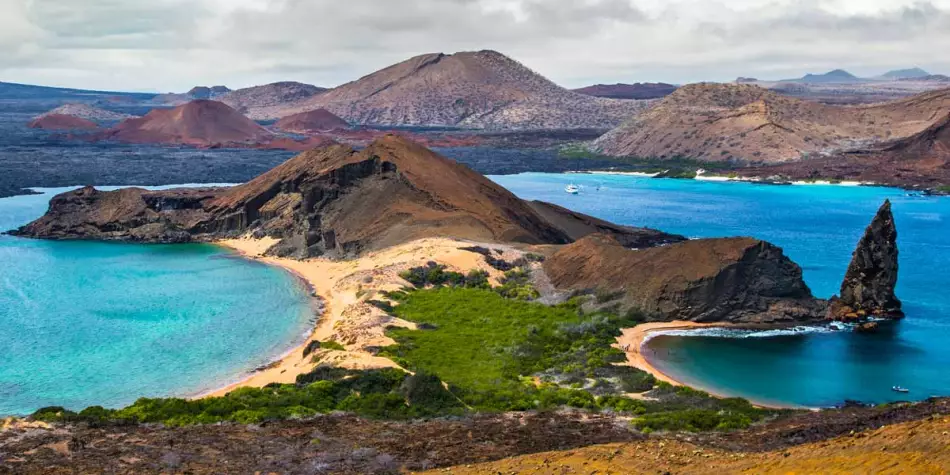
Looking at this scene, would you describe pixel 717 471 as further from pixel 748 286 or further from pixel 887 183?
pixel 887 183

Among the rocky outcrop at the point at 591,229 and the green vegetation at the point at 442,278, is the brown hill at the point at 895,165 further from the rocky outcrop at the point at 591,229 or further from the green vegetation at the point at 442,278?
the green vegetation at the point at 442,278

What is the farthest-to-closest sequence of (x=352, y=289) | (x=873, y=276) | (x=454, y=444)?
1. (x=352, y=289)
2. (x=873, y=276)
3. (x=454, y=444)

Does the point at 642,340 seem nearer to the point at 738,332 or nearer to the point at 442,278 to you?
the point at 738,332

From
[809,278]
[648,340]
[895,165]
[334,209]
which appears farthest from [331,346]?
[895,165]

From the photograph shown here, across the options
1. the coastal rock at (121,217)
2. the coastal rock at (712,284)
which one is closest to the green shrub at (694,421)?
the coastal rock at (712,284)

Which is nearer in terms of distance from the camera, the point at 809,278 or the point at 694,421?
the point at 694,421

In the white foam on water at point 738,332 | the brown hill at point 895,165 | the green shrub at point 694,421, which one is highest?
the brown hill at point 895,165

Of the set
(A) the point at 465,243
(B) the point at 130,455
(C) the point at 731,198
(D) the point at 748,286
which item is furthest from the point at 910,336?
(C) the point at 731,198
